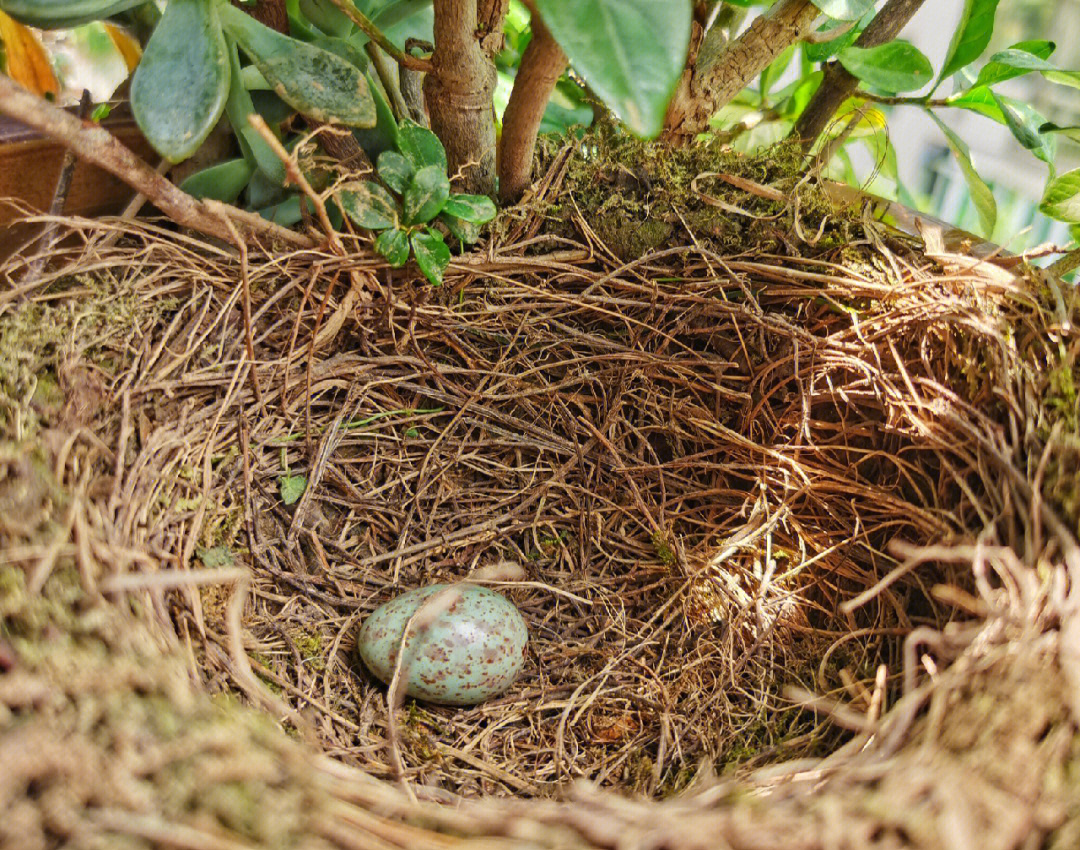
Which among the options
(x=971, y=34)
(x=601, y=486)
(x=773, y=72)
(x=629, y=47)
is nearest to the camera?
(x=629, y=47)

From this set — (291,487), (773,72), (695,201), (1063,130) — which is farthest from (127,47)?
(1063,130)

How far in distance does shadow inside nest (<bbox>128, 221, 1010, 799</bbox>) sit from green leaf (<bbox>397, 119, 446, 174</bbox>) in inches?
5.7

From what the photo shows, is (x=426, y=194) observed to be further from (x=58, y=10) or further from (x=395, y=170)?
(x=58, y=10)

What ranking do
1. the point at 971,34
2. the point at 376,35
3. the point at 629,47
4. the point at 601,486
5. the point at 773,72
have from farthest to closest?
the point at 773,72
the point at 601,486
the point at 971,34
the point at 376,35
the point at 629,47

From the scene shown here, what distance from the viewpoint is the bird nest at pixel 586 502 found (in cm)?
57

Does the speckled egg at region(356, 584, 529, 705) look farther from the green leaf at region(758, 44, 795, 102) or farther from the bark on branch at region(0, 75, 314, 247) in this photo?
the green leaf at region(758, 44, 795, 102)

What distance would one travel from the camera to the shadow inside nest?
2.92ft

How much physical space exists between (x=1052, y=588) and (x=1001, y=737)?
0.16m

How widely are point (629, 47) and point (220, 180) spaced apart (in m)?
0.56

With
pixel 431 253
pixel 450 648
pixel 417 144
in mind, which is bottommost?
pixel 450 648

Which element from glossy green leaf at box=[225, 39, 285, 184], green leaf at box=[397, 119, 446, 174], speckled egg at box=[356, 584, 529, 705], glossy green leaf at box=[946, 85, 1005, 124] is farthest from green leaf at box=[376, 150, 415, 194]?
glossy green leaf at box=[946, 85, 1005, 124]

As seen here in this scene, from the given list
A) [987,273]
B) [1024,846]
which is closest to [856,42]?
[987,273]

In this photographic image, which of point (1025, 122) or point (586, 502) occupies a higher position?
point (1025, 122)

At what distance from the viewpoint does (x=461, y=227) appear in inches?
37.7
